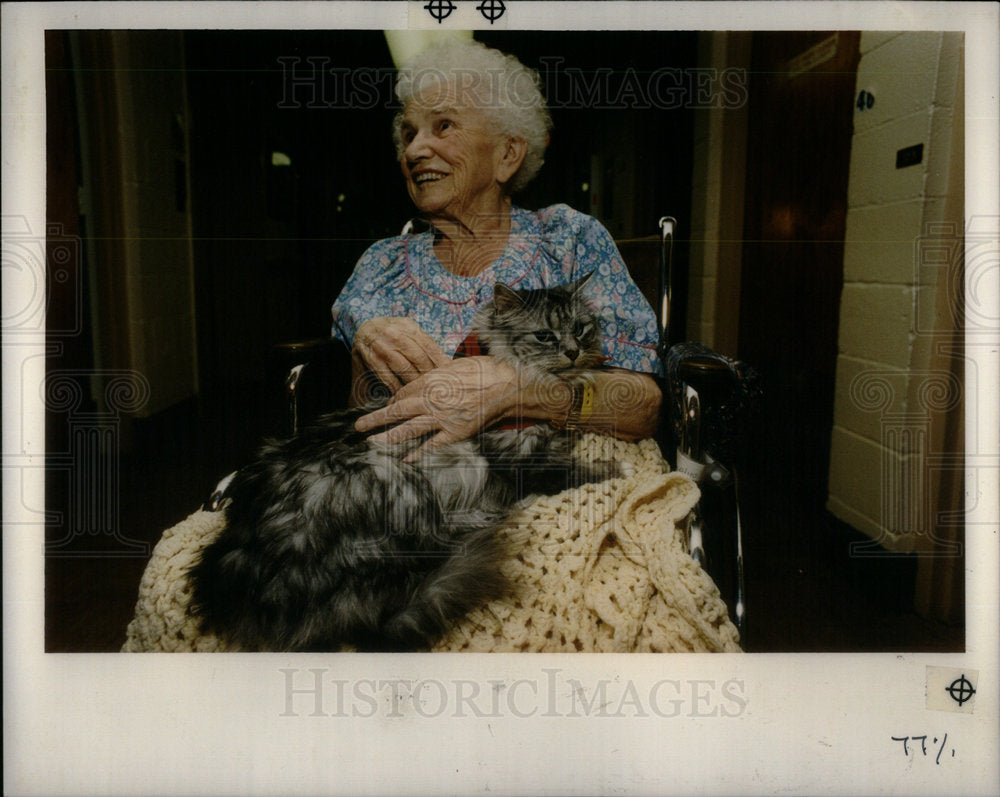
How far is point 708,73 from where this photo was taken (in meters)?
1.10

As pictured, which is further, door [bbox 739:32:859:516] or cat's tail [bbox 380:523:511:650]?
door [bbox 739:32:859:516]

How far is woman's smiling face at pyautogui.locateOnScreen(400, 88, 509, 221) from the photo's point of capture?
1.09 metres

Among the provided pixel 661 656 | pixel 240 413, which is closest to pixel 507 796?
pixel 661 656

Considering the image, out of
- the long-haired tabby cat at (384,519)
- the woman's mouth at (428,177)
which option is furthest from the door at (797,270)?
the woman's mouth at (428,177)

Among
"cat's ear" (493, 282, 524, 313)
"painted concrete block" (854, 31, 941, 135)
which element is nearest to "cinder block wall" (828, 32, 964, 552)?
"painted concrete block" (854, 31, 941, 135)

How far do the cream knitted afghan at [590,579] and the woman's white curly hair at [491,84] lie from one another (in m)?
0.58

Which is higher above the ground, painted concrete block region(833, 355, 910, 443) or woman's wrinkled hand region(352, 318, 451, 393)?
woman's wrinkled hand region(352, 318, 451, 393)

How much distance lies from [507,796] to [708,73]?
1.36 meters

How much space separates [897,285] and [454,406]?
0.86 m

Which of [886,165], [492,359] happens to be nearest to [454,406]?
[492,359]

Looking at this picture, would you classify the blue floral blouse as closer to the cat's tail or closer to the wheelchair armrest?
the wheelchair armrest

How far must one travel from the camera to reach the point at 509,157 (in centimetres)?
110

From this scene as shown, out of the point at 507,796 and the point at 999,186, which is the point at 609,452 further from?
the point at 999,186

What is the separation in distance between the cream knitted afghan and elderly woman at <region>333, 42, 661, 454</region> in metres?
0.13
